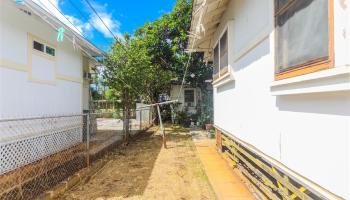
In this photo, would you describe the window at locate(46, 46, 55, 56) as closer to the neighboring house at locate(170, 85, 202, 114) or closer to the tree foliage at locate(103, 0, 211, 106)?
the tree foliage at locate(103, 0, 211, 106)

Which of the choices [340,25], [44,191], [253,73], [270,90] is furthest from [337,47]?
[44,191]

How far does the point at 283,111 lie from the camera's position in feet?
9.43

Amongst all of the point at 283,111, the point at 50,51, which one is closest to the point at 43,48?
the point at 50,51

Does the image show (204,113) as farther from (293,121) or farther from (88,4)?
(293,121)

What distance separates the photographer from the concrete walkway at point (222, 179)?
441 centimetres

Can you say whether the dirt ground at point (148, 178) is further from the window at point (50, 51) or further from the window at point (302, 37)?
the window at point (50, 51)

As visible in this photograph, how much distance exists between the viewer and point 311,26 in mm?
2242

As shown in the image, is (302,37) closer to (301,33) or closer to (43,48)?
(301,33)

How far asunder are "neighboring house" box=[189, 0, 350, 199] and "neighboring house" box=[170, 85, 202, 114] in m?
14.2

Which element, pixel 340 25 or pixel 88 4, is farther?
pixel 88 4

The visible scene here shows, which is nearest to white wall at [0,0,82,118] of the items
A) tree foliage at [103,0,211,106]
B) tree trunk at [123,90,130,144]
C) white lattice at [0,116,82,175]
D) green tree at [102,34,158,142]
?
white lattice at [0,116,82,175]

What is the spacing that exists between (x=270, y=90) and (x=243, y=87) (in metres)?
1.64

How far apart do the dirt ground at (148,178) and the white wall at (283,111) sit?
1.30 meters

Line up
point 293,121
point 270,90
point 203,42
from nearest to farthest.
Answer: point 293,121, point 270,90, point 203,42
